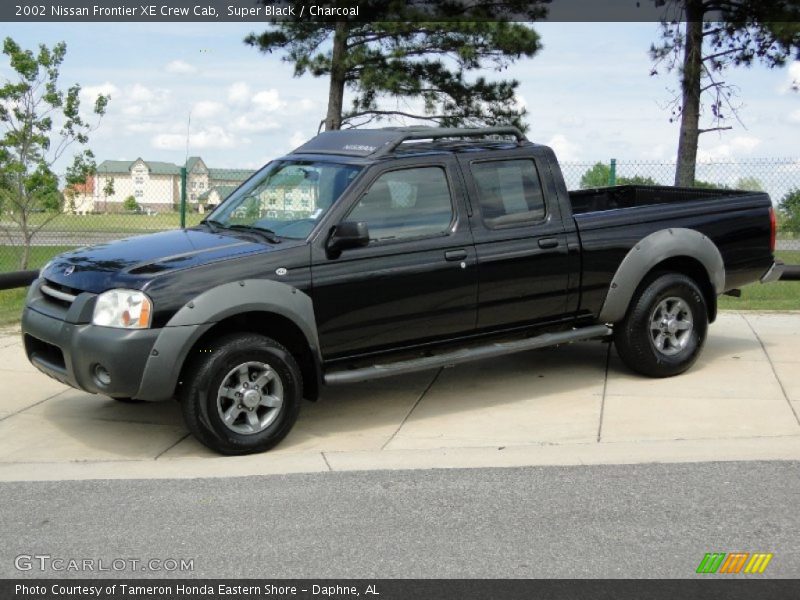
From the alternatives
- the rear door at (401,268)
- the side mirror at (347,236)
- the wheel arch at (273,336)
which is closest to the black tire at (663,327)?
the rear door at (401,268)

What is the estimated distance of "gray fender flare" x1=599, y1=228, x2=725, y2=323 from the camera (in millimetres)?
8258

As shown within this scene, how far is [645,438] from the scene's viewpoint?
705cm

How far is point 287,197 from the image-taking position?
25.3 feet

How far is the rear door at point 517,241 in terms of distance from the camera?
7.67 meters

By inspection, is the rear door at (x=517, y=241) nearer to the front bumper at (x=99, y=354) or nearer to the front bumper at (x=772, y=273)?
the front bumper at (x=772, y=273)

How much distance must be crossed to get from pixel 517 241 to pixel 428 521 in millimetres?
2905

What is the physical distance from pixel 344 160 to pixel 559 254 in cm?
177

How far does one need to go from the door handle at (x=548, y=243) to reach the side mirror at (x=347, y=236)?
1.51m

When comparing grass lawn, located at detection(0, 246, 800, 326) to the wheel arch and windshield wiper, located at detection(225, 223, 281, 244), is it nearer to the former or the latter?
windshield wiper, located at detection(225, 223, 281, 244)

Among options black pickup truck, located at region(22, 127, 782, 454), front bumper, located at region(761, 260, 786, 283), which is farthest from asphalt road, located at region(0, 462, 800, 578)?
front bumper, located at region(761, 260, 786, 283)

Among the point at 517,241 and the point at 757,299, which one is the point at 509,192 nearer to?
the point at 517,241

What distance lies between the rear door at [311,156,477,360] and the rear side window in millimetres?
226

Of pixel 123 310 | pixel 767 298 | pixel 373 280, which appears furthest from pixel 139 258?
pixel 767 298
